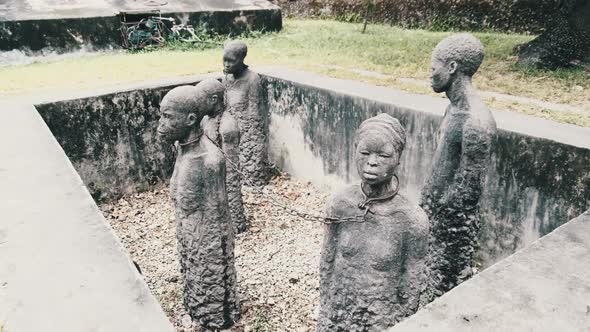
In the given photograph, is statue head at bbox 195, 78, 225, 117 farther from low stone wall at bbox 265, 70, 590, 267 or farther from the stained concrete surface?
the stained concrete surface

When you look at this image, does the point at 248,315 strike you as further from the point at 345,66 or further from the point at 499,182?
the point at 345,66

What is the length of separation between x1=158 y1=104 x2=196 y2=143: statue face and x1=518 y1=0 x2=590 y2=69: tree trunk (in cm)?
711

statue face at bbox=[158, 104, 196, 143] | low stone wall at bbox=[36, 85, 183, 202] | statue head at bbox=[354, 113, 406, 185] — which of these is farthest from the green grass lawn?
statue face at bbox=[158, 104, 196, 143]

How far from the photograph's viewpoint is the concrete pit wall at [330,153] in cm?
403

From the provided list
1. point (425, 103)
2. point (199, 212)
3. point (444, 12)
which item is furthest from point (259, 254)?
point (444, 12)

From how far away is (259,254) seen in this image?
5113 mm

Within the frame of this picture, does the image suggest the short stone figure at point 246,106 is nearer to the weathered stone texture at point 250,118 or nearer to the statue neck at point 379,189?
the weathered stone texture at point 250,118

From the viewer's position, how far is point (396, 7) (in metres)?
14.5

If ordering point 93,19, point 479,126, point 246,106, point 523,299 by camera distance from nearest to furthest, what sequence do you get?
point 523,299, point 479,126, point 246,106, point 93,19

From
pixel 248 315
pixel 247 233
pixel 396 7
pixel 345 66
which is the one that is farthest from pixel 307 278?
pixel 396 7

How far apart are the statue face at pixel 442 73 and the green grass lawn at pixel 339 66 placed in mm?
2336

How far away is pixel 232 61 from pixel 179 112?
8.50 ft

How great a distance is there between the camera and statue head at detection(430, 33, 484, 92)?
128 inches

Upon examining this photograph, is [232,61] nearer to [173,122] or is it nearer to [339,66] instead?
[173,122]
